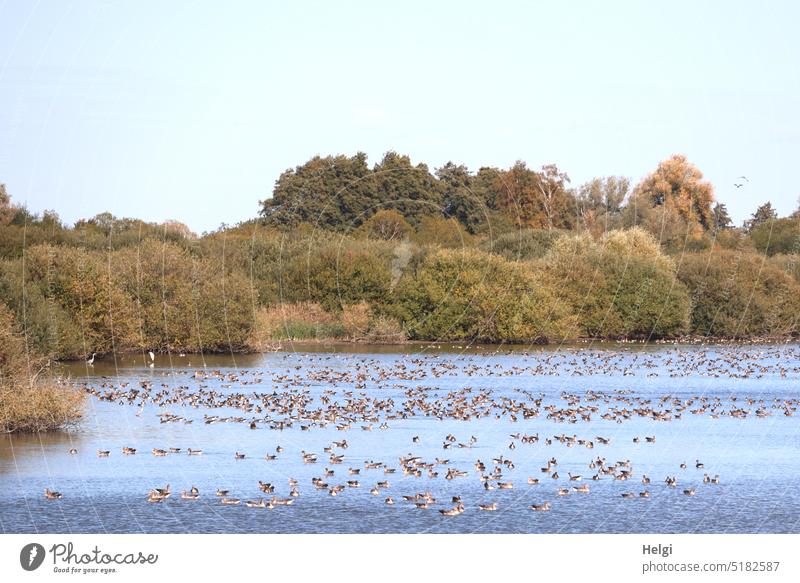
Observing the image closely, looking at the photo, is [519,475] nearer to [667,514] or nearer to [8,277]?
[667,514]

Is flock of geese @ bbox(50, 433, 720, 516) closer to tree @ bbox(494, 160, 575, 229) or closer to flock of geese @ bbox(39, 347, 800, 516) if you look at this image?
flock of geese @ bbox(39, 347, 800, 516)

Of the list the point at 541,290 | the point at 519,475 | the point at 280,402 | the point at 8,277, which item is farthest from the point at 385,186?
the point at 519,475

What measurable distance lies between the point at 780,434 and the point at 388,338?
4578 centimetres

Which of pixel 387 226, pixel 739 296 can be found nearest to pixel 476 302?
pixel 739 296

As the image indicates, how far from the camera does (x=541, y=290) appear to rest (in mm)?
83375

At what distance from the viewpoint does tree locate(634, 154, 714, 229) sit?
85562mm

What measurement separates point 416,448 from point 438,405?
8950mm

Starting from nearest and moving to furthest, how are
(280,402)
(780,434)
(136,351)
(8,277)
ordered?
(780,434) < (280,402) < (8,277) < (136,351)

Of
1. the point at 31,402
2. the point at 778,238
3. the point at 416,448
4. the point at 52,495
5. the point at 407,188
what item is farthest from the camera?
the point at 778,238

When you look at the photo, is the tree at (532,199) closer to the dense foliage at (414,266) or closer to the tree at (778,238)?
the dense foliage at (414,266)

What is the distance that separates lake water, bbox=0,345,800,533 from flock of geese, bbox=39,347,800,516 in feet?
0.44
